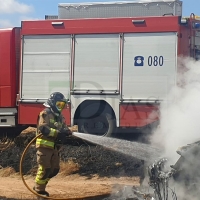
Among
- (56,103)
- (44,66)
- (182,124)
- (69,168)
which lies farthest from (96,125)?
(182,124)

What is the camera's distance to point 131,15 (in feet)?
41.0

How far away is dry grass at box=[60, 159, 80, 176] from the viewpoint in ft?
35.0

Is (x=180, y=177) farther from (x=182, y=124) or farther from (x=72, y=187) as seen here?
(x=72, y=187)

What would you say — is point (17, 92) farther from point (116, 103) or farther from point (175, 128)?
point (175, 128)

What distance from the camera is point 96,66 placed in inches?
473

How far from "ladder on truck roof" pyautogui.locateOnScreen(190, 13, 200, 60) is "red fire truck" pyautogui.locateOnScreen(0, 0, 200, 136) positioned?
Result: 0.02m

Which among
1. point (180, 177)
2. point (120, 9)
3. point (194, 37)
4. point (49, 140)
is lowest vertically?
point (180, 177)

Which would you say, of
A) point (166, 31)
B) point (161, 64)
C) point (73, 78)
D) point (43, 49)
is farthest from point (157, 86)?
point (43, 49)

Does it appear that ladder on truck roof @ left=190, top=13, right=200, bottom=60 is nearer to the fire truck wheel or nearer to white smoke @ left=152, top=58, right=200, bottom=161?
the fire truck wheel

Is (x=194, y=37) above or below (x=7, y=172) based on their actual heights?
above

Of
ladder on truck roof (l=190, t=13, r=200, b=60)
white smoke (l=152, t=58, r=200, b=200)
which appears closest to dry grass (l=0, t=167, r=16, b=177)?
white smoke (l=152, t=58, r=200, b=200)

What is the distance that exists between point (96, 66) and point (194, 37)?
94.6 inches

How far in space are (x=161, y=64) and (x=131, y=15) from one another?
1735 millimetres

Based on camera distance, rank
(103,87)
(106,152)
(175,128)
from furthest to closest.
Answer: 1. (103,87)
2. (106,152)
3. (175,128)
